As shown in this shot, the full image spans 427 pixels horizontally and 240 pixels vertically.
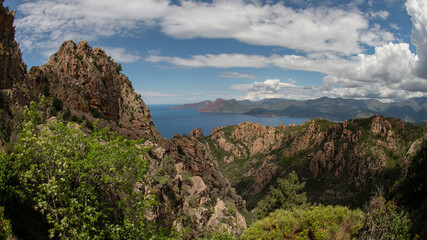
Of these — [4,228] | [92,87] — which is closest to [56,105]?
[92,87]

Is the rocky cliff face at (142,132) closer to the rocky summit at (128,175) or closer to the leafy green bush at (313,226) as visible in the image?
the rocky summit at (128,175)

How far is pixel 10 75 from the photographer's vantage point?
19422 mm

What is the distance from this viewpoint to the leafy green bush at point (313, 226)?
14.3m

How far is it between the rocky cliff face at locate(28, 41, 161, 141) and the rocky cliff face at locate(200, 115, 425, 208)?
2343 inches

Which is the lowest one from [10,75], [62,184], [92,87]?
[62,184]

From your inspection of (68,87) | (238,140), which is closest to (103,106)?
(68,87)

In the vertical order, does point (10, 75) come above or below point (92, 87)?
below

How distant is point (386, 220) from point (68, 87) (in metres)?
38.6

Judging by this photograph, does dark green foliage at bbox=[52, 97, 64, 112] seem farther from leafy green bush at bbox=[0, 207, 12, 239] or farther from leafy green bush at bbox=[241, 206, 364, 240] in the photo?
leafy green bush at bbox=[241, 206, 364, 240]

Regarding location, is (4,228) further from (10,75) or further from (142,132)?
(142,132)

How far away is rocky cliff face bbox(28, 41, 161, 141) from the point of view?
30.6 metres

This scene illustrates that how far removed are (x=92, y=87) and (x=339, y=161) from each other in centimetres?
8260

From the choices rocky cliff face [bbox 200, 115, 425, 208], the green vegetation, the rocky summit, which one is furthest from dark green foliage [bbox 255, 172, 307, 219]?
rocky cliff face [bbox 200, 115, 425, 208]

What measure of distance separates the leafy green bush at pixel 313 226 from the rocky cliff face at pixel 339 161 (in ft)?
177
